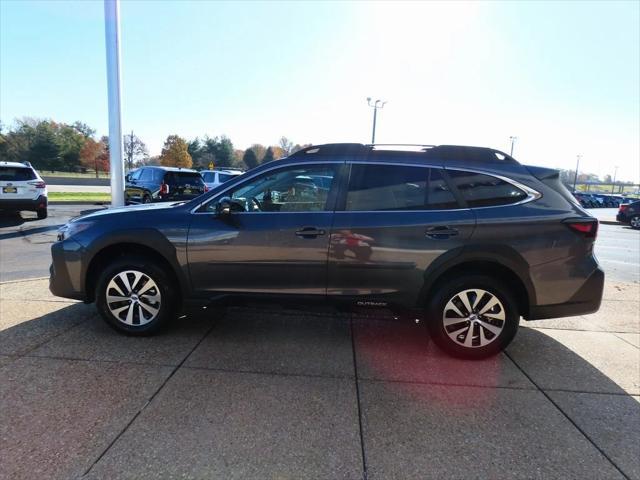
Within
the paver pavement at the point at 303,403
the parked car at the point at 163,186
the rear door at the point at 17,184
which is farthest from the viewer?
the parked car at the point at 163,186

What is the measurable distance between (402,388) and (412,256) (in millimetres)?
1077

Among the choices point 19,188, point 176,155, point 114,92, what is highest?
point 176,155

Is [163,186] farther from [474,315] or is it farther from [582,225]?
[582,225]

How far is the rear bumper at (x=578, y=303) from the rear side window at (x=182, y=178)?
41.9 ft

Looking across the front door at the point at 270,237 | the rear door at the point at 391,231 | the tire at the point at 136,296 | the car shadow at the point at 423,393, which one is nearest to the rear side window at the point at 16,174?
the car shadow at the point at 423,393

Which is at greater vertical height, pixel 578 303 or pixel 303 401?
pixel 578 303

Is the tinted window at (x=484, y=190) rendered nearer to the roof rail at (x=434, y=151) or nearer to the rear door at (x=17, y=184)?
the roof rail at (x=434, y=151)

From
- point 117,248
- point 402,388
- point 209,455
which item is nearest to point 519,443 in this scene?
point 402,388

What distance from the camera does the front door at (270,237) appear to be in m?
3.64

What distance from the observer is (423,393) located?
3094mm

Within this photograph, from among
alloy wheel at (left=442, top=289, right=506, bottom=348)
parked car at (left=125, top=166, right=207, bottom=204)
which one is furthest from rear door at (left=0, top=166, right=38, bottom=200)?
alloy wheel at (left=442, top=289, right=506, bottom=348)

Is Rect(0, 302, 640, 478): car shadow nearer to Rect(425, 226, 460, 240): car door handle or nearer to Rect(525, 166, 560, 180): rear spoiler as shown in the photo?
Rect(425, 226, 460, 240): car door handle

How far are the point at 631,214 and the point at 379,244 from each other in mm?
24449

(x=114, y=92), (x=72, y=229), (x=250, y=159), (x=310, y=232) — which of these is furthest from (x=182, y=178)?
(x=250, y=159)
